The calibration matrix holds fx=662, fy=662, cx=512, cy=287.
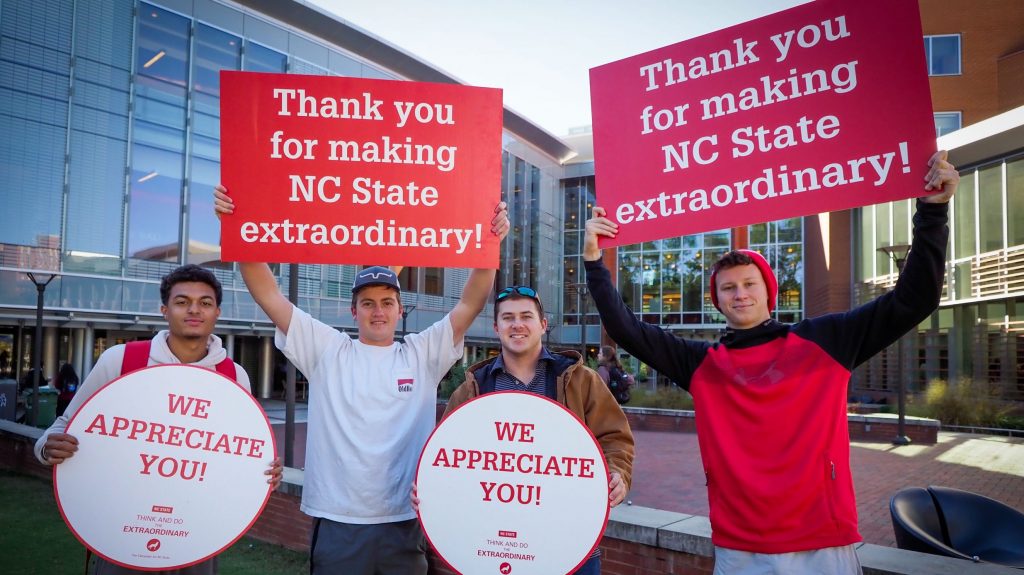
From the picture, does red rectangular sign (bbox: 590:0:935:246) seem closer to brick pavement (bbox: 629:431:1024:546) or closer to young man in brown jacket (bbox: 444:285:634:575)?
young man in brown jacket (bbox: 444:285:634:575)

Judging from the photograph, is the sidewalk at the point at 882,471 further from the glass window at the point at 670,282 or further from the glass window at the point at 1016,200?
the glass window at the point at 670,282

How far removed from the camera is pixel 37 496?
7.37 metres

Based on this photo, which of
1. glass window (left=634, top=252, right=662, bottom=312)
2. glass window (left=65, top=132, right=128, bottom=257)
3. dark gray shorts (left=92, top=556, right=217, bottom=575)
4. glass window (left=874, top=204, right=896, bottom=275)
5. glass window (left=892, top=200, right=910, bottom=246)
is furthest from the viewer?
glass window (left=634, top=252, right=662, bottom=312)

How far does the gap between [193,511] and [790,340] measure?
2417 millimetres

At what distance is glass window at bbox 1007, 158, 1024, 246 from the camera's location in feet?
57.5

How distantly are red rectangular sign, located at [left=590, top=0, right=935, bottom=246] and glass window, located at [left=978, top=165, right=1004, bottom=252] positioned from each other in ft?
Answer: 64.1

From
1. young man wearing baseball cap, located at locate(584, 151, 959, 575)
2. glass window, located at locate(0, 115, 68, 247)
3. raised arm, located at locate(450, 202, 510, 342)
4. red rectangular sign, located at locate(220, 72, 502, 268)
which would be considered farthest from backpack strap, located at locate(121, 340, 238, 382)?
glass window, located at locate(0, 115, 68, 247)

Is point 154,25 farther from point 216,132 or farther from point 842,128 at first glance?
point 842,128

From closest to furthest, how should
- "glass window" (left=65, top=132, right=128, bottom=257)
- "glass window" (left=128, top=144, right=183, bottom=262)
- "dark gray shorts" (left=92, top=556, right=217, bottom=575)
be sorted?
1. "dark gray shorts" (left=92, top=556, right=217, bottom=575)
2. "glass window" (left=65, top=132, right=128, bottom=257)
3. "glass window" (left=128, top=144, right=183, bottom=262)

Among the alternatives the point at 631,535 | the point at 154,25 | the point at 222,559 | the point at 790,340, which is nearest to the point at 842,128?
the point at 790,340

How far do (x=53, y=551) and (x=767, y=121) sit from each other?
6.28 m

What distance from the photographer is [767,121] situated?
2.80 metres

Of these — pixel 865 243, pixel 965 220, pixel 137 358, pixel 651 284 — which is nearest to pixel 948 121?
pixel 865 243

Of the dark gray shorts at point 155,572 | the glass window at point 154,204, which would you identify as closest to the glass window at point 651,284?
the glass window at point 154,204
